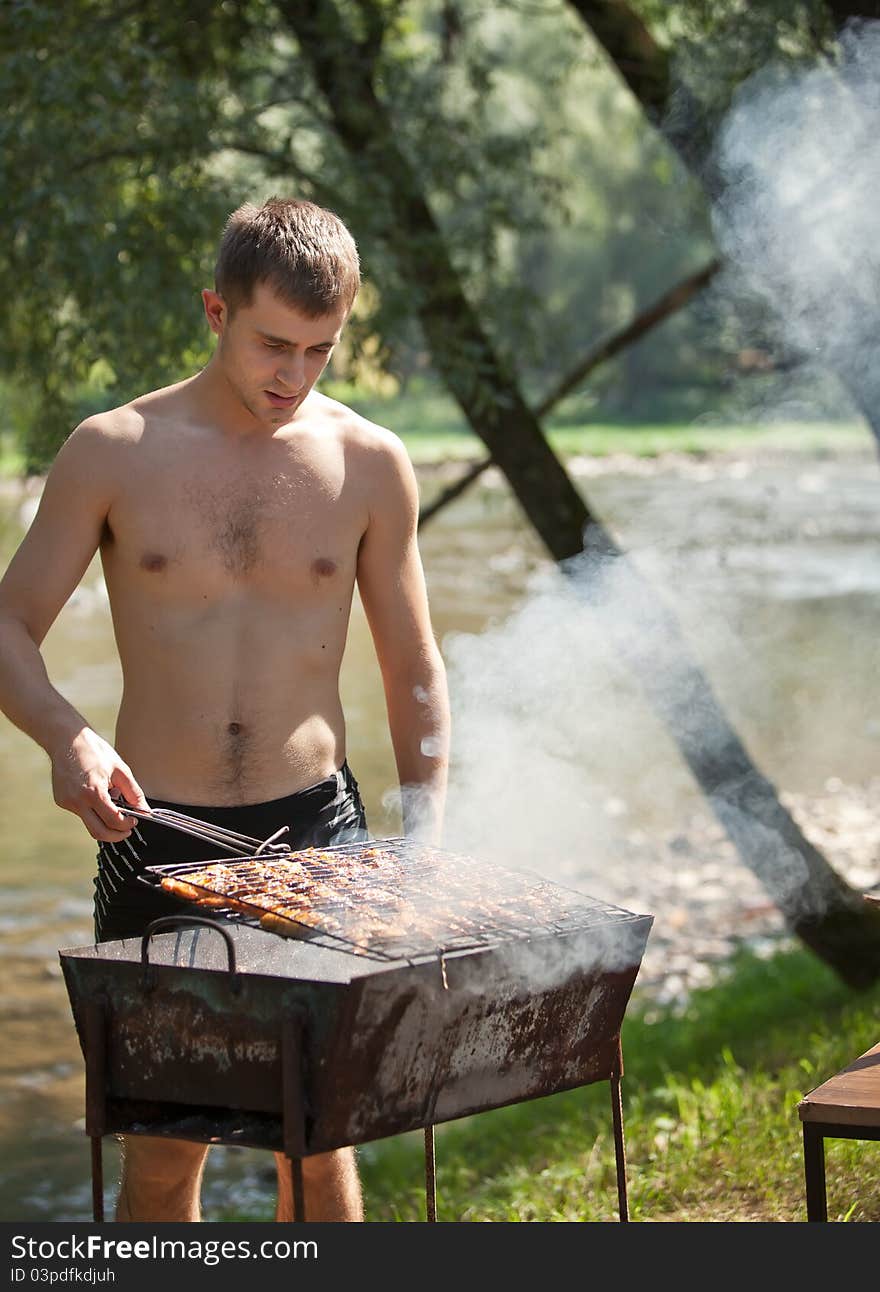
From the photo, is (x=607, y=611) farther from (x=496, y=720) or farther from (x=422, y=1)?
(x=422, y=1)

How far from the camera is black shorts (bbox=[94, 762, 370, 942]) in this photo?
118 inches

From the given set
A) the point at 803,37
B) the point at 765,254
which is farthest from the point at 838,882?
the point at 803,37

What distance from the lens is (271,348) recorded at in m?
2.83

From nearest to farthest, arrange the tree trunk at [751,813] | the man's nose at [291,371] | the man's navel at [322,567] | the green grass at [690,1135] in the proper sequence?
the man's nose at [291,371] < the man's navel at [322,567] < the green grass at [690,1135] < the tree trunk at [751,813]

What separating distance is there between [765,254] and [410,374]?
1477 millimetres

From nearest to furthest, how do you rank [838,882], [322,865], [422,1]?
[322,865] → [838,882] → [422,1]

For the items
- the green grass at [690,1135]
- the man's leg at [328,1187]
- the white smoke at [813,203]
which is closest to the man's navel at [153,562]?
the man's leg at [328,1187]

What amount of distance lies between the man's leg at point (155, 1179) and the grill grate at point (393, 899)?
485mm

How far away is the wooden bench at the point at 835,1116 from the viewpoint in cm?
248

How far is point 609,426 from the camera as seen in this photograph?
34594mm

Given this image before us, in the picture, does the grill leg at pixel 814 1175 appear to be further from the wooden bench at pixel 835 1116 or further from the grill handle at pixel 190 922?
the grill handle at pixel 190 922

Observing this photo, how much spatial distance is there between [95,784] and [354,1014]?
0.66 metres

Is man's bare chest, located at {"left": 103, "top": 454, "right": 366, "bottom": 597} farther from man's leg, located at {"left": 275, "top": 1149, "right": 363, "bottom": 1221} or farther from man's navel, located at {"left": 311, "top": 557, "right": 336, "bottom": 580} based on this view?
man's leg, located at {"left": 275, "top": 1149, "right": 363, "bottom": 1221}

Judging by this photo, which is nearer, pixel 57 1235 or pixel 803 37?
pixel 57 1235
